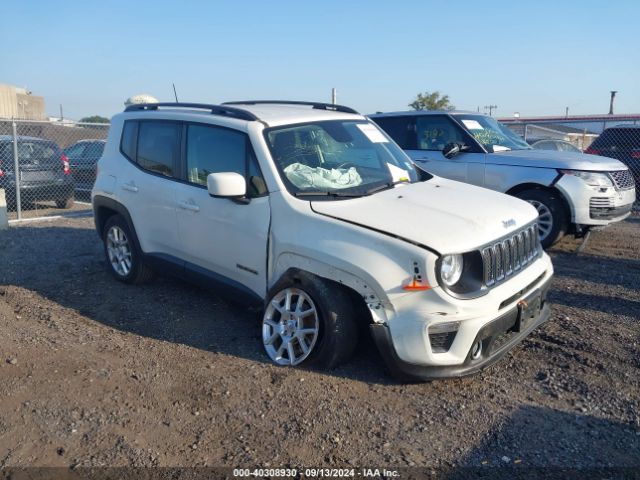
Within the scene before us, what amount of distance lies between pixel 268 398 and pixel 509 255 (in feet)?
6.29

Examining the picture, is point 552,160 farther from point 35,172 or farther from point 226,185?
point 35,172

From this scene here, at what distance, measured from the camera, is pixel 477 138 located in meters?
8.11

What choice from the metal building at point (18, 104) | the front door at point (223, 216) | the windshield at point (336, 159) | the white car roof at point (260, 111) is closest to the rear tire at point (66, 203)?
the white car roof at point (260, 111)

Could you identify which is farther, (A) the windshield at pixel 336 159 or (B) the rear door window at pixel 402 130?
(B) the rear door window at pixel 402 130

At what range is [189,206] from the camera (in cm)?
497

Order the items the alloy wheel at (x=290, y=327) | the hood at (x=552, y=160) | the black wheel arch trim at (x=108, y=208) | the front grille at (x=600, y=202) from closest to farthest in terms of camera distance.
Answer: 1. the alloy wheel at (x=290, y=327)
2. the black wheel arch trim at (x=108, y=208)
3. the front grille at (x=600, y=202)
4. the hood at (x=552, y=160)

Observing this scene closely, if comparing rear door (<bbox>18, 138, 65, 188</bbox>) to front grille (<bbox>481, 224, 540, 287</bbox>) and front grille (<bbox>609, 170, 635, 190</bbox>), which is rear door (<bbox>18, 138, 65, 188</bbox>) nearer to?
front grille (<bbox>481, 224, 540, 287</bbox>)

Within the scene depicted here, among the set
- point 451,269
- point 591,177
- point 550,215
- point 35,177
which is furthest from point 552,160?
point 35,177

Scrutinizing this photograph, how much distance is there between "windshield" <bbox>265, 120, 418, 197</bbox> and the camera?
4379mm

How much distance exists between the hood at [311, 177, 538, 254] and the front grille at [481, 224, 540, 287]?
0.07m

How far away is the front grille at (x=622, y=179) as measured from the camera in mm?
7539

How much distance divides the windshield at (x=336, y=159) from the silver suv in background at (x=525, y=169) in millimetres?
2895

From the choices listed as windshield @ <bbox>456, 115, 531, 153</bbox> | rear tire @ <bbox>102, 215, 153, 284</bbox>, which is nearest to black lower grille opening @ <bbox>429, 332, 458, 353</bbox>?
rear tire @ <bbox>102, 215, 153, 284</bbox>

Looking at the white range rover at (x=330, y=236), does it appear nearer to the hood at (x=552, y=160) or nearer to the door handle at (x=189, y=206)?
the door handle at (x=189, y=206)
